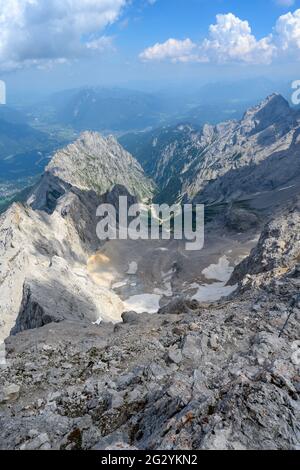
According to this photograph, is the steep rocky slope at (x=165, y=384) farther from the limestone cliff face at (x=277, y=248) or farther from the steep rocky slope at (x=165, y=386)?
the limestone cliff face at (x=277, y=248)

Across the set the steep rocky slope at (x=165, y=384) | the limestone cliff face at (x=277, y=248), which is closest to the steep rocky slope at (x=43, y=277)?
the steep rocky slope at (x=165, y=384)

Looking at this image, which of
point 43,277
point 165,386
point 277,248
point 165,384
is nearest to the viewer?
point 165,386

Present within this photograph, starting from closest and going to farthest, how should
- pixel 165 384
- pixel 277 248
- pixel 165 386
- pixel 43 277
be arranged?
pixel 165 386 < pixel 165 384 < pixel 43 277 < pixel 277 248

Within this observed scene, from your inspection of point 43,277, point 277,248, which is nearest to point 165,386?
point 43,277

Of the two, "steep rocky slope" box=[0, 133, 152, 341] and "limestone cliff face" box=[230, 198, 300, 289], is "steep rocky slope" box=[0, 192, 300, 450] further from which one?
"limestone cliff face" box=[230, 198, 300, 289]

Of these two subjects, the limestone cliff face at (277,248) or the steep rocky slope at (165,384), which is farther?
the limestone cliff face at (277,248)

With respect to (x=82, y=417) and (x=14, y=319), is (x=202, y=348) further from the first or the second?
(x=14, y=319)

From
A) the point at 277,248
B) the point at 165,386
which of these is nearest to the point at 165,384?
the point at 165,386

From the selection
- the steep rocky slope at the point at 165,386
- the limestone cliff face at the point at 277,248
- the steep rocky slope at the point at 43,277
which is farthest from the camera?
the limestone cliff face at the point at 277,248

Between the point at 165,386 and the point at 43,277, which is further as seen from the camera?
the point at 43,277

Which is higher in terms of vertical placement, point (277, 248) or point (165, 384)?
point (165, 384)

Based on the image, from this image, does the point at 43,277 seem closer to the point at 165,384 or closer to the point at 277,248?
the point at 277,248

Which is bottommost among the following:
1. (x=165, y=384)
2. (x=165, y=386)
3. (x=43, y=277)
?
(x=43, y=277)

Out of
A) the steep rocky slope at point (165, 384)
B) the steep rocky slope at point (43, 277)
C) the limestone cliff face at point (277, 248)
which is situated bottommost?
the steep rocky slope at point (43, 277)
